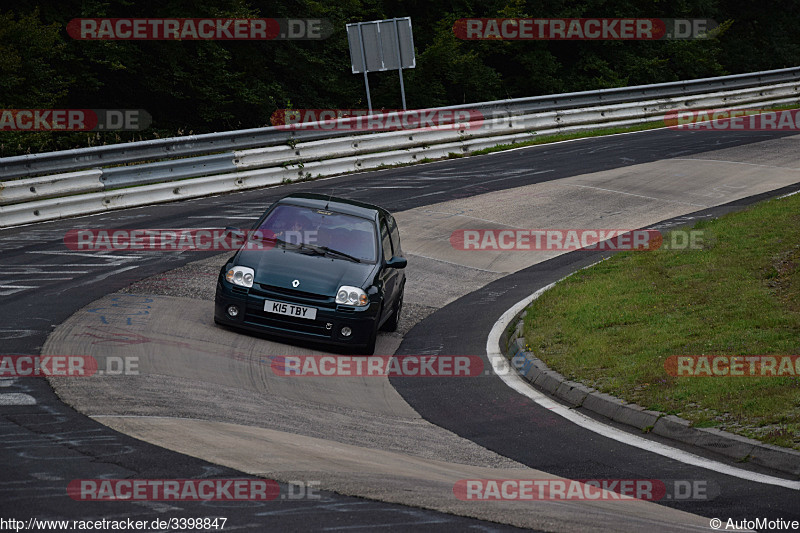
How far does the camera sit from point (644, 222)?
1814 centimetres

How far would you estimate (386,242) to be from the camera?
11.8 m

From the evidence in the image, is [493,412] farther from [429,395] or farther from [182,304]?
[182,304]

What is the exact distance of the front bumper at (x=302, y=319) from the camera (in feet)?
33.6

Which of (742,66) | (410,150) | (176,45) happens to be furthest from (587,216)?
(742,66)

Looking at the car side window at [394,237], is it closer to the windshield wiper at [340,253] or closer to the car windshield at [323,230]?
the car windshield at [323,230]

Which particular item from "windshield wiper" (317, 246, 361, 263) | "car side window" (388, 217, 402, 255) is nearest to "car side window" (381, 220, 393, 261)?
"car side window" (388, 217, 402, 255)

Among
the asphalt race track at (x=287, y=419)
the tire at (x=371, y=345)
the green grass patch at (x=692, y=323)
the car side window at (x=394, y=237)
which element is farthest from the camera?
the car side window at (x=394, y=237)

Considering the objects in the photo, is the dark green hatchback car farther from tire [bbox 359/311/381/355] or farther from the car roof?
the car roof

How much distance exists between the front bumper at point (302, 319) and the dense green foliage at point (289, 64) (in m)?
12.4

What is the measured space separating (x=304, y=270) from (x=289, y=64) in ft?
75.8

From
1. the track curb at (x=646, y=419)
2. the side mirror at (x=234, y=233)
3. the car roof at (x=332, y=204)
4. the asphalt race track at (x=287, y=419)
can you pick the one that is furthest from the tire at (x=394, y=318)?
the side mirror at (x=234, y=233)

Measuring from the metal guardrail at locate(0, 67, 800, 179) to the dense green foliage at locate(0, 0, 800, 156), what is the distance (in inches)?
114

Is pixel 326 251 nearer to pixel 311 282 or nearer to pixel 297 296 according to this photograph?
pixel 311 282

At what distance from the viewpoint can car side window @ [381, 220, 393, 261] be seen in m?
11.5
